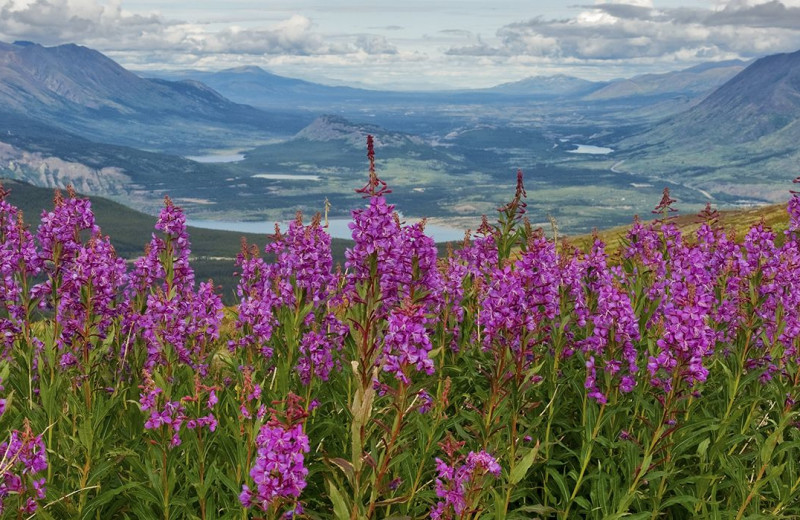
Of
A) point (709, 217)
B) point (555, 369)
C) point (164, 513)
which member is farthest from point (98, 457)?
point (709, 217)

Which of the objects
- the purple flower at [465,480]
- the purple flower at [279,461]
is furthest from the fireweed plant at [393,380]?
the purple flower at [279,461]

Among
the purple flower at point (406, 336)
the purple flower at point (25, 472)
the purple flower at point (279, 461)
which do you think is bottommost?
the purple flower at point (25, 472)

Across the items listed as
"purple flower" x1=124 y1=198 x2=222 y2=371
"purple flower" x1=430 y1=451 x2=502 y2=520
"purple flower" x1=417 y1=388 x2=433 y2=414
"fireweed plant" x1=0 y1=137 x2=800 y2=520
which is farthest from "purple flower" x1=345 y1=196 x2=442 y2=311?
"purple flower" x1=124 y1=198 x2=222 y2=371

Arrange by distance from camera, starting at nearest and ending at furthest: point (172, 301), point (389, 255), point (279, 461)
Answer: point (279, 461) < point (389, 255) < point (172, 301)

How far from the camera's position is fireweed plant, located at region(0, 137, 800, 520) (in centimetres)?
747

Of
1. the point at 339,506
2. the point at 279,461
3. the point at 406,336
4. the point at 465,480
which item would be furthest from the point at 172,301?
the point at 465,480

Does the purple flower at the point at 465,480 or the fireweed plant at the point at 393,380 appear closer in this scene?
the purple flower at the point at 465,480

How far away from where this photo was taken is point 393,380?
10250 mm

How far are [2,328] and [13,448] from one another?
4.04 meters

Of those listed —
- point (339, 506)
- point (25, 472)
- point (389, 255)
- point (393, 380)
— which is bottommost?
point (393, 380)

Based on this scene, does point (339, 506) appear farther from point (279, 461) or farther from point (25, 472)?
point (25, 472)

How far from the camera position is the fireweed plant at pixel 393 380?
7.47 meters

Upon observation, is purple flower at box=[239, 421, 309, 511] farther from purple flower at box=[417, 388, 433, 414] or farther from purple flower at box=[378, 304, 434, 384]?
purple flower at box=[417, 388, 433, 414]

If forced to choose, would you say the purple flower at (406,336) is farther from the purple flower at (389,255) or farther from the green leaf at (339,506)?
the green leaf at (339,506)
